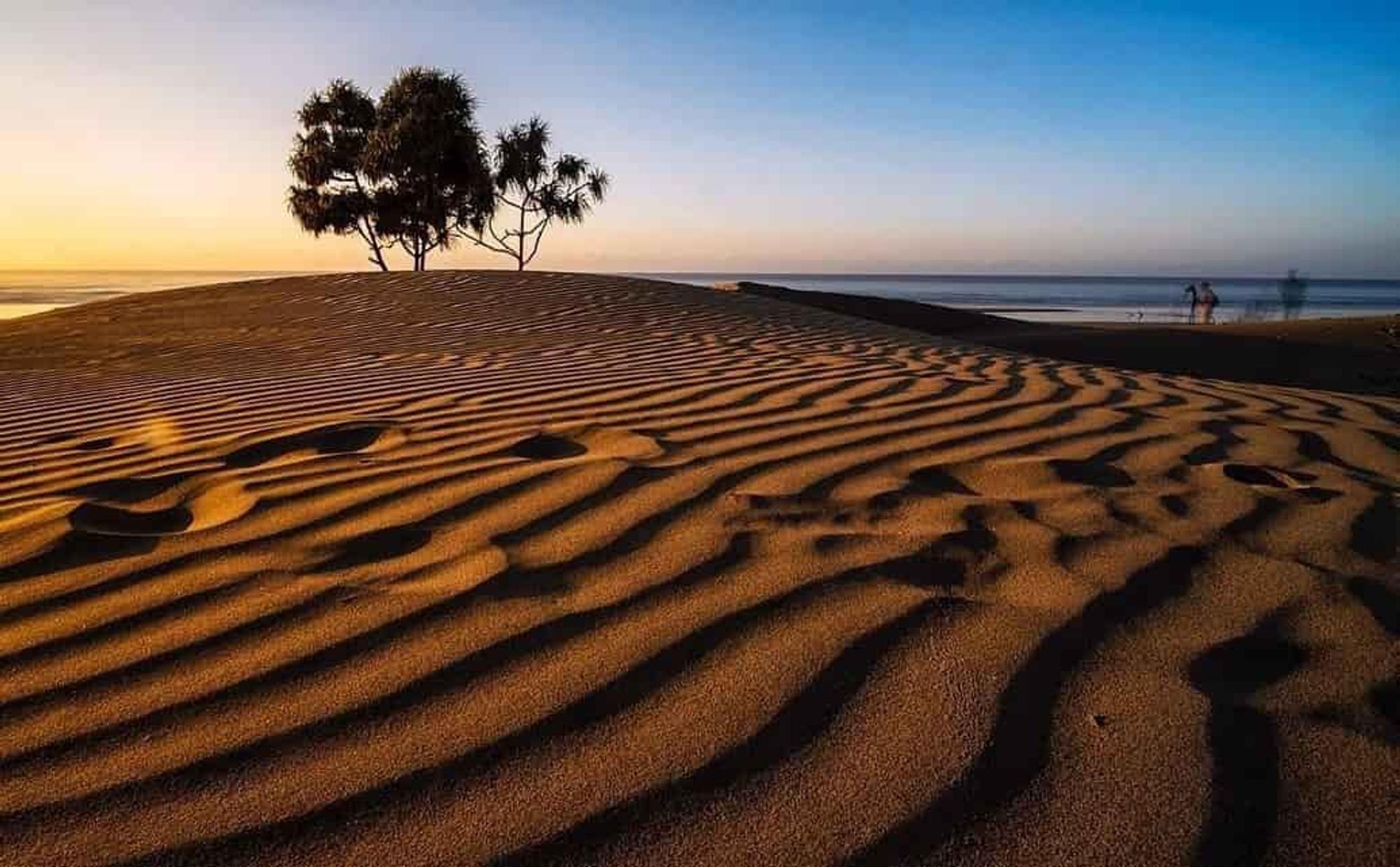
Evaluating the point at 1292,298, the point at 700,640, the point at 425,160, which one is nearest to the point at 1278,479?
the point at 700,640

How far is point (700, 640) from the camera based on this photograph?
5.03ft

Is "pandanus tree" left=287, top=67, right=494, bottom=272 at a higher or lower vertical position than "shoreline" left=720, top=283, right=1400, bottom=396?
higher

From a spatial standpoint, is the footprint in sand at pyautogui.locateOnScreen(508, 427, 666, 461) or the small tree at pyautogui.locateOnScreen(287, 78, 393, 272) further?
the small tree at pyautogui.locateOnScreen(287, 78, 393, 272)

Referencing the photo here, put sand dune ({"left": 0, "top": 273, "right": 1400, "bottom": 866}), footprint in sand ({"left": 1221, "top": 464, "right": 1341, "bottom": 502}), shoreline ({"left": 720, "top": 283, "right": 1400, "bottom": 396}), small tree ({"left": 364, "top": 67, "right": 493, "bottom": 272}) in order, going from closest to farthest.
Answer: sand dune ({"left": 0, "top": 273, "right": 1400, "bottom": 866}), footprint in sand ({"left": 1221, "top": 464, "right": 1341, "bottom": 502}), shoreline ({"left": 720, "top": 283, "right": 1400, "bottom": 396}), small tree ({"left": 364, "top": 67, "right": 493, "bottom": 272})

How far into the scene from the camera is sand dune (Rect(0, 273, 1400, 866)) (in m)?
1.09

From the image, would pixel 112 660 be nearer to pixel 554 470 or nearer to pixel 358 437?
pixel 554 470

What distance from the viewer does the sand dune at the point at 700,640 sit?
109 cm

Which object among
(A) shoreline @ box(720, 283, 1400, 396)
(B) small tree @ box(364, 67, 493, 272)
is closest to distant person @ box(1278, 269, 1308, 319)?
(A) shoreline @ box(720, 283, 1400, 396)

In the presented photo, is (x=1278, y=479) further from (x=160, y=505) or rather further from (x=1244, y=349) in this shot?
(x=1244, y=349)

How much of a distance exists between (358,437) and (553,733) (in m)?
2.07

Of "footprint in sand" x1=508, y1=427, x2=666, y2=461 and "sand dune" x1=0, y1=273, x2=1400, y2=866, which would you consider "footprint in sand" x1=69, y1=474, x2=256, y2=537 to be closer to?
"sand dune" x1=0, y1=273, x2=1400, y2=866

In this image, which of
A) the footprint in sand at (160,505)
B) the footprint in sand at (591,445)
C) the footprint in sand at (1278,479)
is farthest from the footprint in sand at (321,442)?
the footprint in sand at (1278,479)

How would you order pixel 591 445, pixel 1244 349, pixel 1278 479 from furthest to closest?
pixel 1244 349
pixel 591 445
pixel 1278 479

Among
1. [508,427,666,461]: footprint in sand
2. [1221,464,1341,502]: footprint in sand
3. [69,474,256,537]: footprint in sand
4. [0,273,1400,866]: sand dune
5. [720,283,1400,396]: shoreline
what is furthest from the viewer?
[720,283,1400,396]: shoreline
